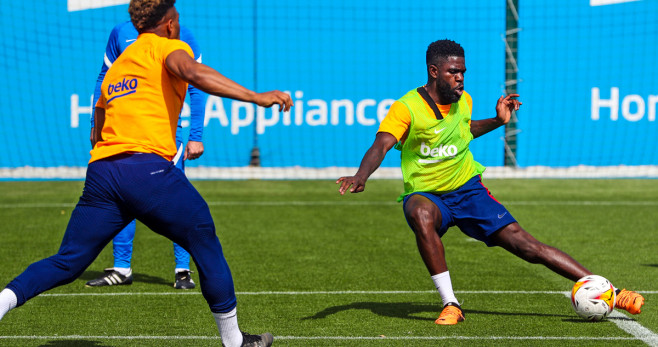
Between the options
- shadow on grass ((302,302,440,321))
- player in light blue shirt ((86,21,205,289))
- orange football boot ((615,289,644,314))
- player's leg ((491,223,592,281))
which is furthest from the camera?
player in light blue shirt ((86,21,205,289))

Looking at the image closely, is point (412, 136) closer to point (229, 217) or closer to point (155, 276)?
point (155, 276)

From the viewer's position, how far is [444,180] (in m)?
6.44

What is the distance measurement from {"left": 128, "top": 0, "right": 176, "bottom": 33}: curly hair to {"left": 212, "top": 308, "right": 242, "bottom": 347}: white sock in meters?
1.54

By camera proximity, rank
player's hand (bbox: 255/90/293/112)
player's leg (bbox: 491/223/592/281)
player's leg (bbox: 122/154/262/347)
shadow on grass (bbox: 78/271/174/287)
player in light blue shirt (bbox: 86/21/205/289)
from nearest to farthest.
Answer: player's hand (bbox: 255/90/293/112)
player's leg (bbox: 122/154/262/347)
player's leg (bbox: 491/223/592/281)
player in light blue shirt (bbox: 86/21/205/289)
shadow on grass (bbox: 78/271/174/287)

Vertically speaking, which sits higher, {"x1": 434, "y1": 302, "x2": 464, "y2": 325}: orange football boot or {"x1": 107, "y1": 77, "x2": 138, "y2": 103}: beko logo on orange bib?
{"x1": 107, "y1": 77, "x2": 138, "y2": 103}: beko logo on orange bib

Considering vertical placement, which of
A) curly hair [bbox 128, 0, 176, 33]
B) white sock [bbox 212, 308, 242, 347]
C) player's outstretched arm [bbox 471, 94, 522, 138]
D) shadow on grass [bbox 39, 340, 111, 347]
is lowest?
shadow on grass [bbox 39, 340, 111, 347]

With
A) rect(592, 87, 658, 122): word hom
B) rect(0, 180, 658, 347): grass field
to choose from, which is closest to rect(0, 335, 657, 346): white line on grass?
rect(0, 180, 658, 347): grass field

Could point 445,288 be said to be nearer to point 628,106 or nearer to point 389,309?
point 389,309

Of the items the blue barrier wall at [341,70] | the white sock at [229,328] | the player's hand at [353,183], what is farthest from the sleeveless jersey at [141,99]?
the blue barrier wall at [341,70]

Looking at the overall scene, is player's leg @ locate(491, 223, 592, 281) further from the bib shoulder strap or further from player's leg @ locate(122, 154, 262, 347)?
player's leg @ locate(122, 154, 262, 347)

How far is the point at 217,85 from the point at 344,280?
3720 mm

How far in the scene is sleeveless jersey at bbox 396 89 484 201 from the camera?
20.9 feet

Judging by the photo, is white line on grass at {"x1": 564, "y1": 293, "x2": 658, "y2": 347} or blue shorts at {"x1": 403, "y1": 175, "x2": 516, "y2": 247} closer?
white line on grass at {"x1": 564, "y1": 293, "x2": 658, "y2": 347}

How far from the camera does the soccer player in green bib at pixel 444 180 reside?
622 centimetres
